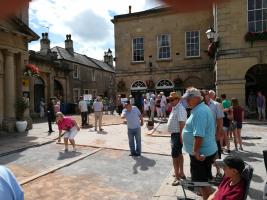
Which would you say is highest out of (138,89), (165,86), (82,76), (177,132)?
(82,76)

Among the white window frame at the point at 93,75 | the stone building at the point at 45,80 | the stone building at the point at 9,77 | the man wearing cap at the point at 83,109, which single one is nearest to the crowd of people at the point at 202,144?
the stone building at the point at 9,77

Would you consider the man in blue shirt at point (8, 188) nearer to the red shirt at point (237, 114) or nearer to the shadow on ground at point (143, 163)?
the shadow on ground at point (143, 163)

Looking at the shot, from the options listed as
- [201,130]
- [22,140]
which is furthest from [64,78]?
[201,130]

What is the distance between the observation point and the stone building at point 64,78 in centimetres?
2784

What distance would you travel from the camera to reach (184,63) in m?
25.8

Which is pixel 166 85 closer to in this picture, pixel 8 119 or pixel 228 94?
pixel 228 94

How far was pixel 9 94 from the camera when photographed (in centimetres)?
1554

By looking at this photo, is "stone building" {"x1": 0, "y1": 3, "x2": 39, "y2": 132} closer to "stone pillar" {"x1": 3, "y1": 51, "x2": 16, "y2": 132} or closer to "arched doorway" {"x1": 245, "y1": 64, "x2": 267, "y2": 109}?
"stone pillar" {"x1": 3, "y1": 51, "x2": 16, "y2": 132}

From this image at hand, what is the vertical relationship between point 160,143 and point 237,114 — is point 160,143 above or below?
below

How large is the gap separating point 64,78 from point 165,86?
35.0 feet

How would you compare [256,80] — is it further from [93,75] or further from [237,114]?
[93,75]

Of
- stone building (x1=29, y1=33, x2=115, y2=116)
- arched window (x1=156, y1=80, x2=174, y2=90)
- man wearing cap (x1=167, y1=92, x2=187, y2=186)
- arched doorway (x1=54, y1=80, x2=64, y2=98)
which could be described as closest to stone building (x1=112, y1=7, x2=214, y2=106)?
arched window (x1=156, y1=80, x2=174, y2=90)

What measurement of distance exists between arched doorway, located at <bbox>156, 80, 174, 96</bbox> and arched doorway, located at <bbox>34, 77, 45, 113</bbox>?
31.7ft

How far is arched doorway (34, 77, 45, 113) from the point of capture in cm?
2773
